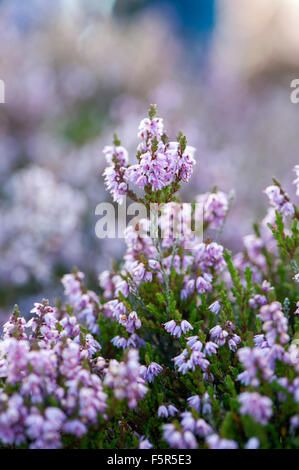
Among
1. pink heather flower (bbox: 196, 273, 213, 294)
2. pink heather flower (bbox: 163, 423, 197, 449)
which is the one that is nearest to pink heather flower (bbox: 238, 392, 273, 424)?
pink heather flower (bbox: 163, 423, 197, 449)

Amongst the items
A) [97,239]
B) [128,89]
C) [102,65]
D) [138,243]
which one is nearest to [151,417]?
[138,243]

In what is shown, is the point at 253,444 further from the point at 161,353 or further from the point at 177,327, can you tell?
the point at 161,353

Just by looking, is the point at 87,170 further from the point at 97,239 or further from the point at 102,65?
the point at 102,65

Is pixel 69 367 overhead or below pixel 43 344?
below

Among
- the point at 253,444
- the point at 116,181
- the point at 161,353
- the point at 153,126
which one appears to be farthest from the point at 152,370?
the point at 153,126

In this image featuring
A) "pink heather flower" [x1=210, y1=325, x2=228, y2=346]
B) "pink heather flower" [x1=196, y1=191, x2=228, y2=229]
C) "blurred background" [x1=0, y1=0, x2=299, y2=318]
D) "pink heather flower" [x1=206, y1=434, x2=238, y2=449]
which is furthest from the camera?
"blurred background" [x1=0, y1=0, x2=299, y2=318]

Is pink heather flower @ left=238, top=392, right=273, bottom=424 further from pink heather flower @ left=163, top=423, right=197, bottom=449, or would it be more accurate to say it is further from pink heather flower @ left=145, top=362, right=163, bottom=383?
pink heather flower @ left=145, top=362, right=163, bottom=383

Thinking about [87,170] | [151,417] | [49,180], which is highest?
[87,170]
